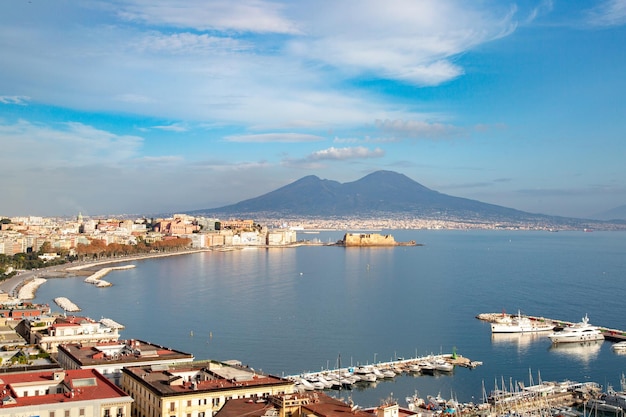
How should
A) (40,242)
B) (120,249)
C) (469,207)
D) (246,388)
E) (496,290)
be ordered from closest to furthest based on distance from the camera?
(246,388) → (496,290) → (40,242) → (120,249) → (469,207)

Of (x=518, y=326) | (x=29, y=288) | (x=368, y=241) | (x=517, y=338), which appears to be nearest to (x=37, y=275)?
(x=29, y=288)

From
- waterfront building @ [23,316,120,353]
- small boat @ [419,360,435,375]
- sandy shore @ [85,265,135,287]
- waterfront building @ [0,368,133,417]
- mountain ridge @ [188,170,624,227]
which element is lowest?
small boat @ [419,360,435,375]

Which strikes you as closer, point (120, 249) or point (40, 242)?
point (40, 242)

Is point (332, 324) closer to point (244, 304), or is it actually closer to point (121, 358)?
point (244, 304)

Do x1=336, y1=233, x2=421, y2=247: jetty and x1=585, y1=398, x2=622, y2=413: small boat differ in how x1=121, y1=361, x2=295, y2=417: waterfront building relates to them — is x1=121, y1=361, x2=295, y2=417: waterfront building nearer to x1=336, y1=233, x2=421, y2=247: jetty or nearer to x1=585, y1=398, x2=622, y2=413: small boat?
x1=585, y1=398, x2=622, y2=413: small boat

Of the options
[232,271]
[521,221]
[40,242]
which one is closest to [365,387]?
A: [232,271]

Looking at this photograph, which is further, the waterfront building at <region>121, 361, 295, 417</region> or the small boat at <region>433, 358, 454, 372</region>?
the small boat at <region>433, 358, 454, 372</region>

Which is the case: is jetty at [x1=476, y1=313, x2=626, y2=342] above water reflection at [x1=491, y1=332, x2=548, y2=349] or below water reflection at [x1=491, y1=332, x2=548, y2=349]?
above

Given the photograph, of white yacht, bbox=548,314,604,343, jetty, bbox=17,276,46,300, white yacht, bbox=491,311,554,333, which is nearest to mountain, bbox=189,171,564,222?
jetty, bbox=17,276,46,300
